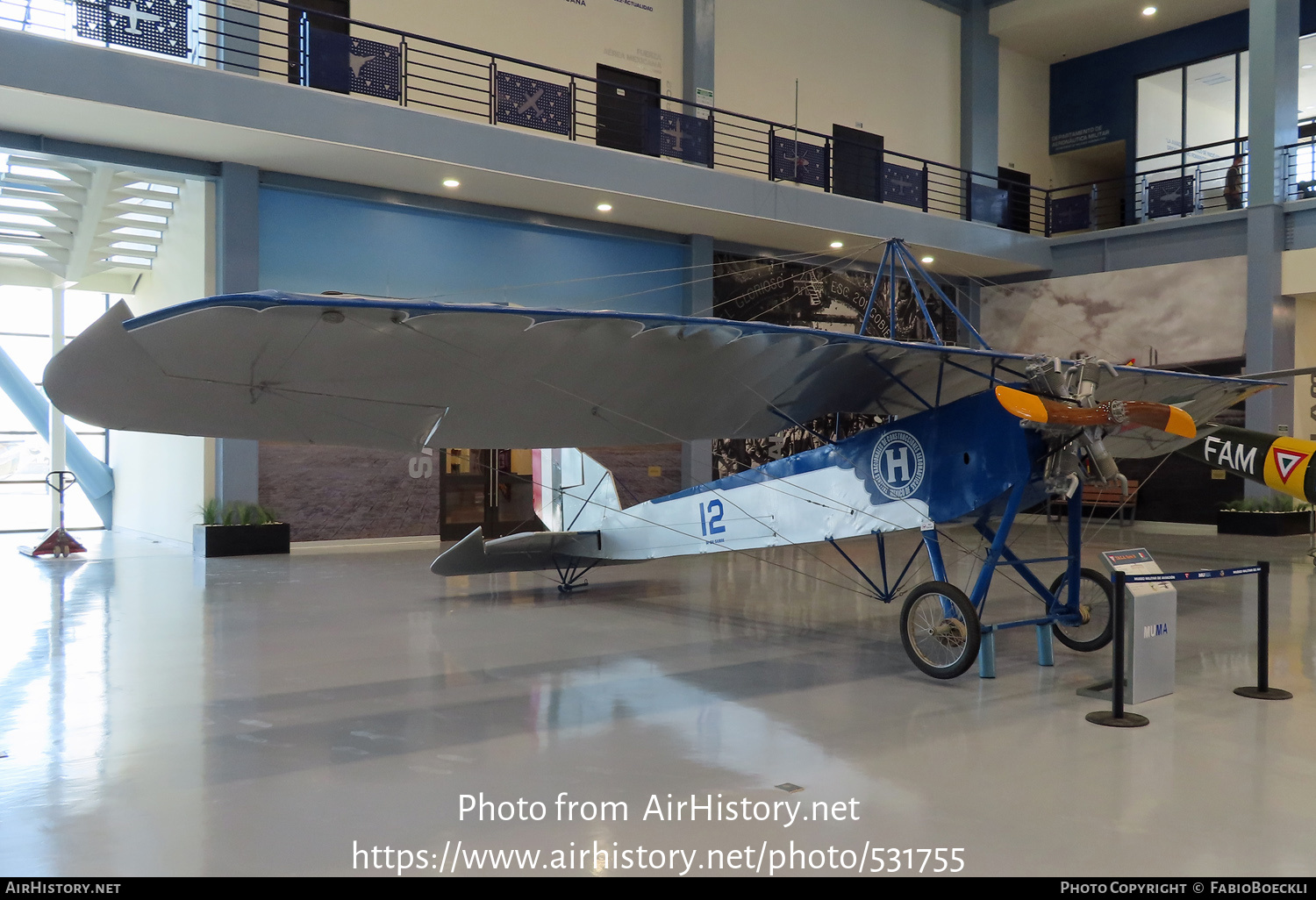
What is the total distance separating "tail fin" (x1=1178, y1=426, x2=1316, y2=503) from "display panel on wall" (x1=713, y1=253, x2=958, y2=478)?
719 cm

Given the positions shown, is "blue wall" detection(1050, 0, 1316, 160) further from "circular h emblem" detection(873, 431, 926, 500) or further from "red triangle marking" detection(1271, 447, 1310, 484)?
"circular h emblem" detection(873, 431, 926, 500)

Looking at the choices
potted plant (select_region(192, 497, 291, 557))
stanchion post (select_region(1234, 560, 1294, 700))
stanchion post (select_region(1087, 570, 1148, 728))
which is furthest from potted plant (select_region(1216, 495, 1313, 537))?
potted plant (select_region(192, 497, 291, 557))

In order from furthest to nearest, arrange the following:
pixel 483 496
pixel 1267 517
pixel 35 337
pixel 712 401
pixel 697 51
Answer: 1. pixel 35 337
2. pixel 697 51
3. pixel 1267 517
4. pixel 483 496
5. pixel 712 401

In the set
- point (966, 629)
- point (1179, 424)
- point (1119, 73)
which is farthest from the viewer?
point (1119, 73)

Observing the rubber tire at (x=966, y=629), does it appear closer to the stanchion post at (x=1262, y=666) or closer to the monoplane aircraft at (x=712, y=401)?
the monoplane aircraft at (x=712, y=401)

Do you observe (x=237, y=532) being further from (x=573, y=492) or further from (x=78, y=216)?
(x=573, y=492)

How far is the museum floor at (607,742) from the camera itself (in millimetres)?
3318

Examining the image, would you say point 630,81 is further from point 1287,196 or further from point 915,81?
point 1287,196

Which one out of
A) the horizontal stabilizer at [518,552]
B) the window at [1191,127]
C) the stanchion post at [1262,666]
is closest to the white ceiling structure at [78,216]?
the horizontal stabilizer at [518,552]

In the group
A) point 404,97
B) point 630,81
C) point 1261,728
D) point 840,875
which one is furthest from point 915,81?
point 840,875

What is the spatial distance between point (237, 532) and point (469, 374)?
375 inches

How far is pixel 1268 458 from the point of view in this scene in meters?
9.71

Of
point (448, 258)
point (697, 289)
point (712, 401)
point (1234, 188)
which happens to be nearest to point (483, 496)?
point (448, 258)

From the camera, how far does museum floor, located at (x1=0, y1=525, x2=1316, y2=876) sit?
3318 millimetres
